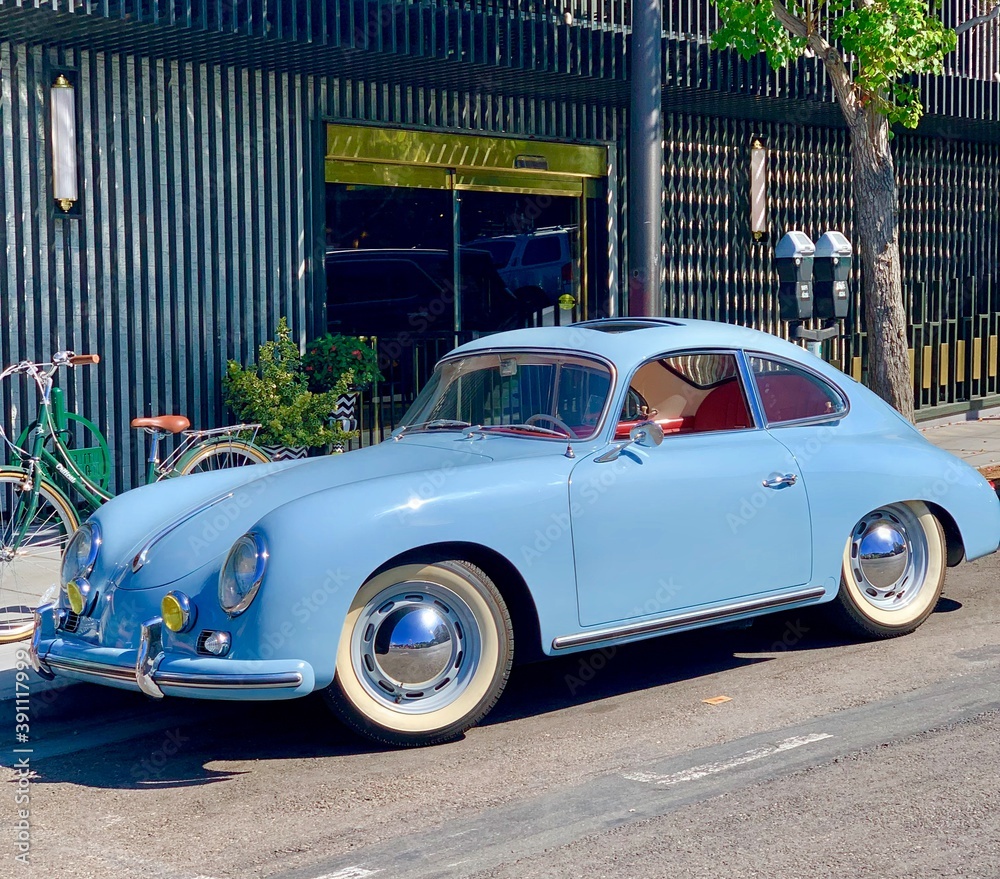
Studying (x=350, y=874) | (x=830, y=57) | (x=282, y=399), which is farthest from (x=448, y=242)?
(x=350, y=874)

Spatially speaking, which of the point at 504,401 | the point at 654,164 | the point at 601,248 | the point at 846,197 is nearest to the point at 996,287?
the point at 846,197

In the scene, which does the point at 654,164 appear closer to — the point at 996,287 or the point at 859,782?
the point at 859,782

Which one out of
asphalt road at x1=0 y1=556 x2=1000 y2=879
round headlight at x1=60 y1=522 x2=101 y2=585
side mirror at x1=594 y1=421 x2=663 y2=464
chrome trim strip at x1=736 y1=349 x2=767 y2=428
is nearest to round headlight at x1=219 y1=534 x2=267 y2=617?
asphalt road at x1=0 y1=556 x2=1000 y2=879

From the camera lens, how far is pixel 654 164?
9.33m

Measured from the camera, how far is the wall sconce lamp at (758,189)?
1451 centimetres

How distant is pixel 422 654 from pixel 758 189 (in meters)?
10.3

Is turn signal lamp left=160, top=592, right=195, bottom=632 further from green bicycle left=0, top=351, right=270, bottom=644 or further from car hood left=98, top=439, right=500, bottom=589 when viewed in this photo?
green bicycle left=0, top=351, right=270, bottom=644

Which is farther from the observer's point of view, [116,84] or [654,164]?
[116,84]

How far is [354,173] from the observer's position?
11.7 meters

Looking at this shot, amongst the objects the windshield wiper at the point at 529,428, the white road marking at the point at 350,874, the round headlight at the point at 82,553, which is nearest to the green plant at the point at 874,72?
the windshield wiper at the point at 529,428

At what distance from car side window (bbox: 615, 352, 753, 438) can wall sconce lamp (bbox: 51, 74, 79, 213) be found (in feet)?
17.3

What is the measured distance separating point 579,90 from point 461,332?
2.41 m

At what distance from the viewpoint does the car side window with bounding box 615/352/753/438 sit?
21.0ft

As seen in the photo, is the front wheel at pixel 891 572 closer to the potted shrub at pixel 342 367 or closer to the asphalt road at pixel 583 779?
the asphalt road at pixel 583 779
